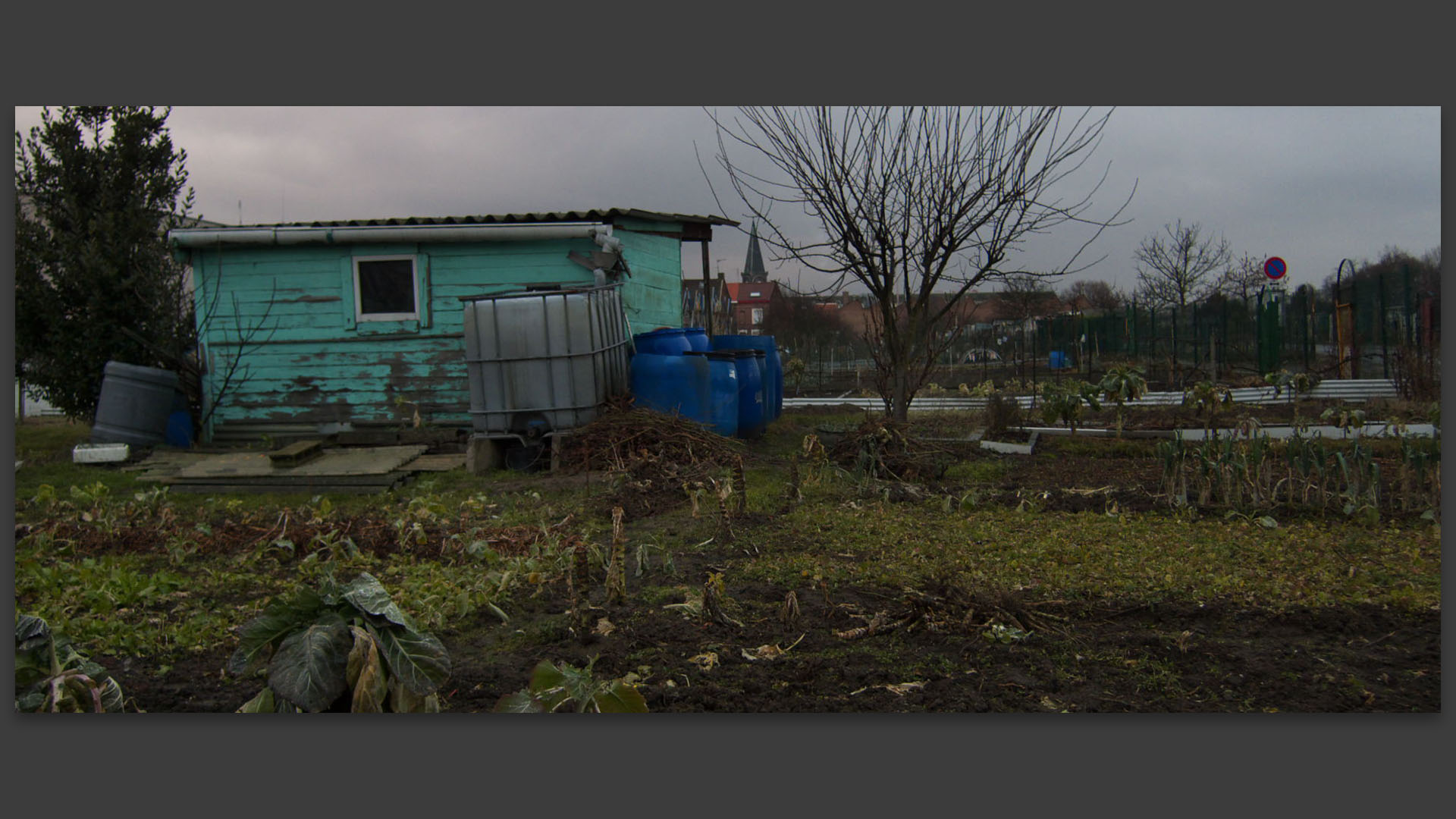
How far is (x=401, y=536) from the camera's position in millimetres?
4941

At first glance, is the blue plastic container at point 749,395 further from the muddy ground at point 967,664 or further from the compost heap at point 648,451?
the muddy ground at point 967,664

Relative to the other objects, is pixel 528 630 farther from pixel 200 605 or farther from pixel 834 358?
pixel 834 358

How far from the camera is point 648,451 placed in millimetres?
7574

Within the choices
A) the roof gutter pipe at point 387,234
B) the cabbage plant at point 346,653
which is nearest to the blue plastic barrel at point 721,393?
the roof gutter pipe at point 387,234

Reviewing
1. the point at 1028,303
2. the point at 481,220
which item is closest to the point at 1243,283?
the point at 1028,303

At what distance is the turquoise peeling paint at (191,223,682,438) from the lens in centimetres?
966

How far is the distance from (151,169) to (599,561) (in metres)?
8.10

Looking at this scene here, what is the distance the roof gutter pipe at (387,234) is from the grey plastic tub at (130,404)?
1.43 meters

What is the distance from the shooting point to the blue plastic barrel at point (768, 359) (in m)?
10.4

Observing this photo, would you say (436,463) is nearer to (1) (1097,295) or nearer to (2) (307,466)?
(2) (307,466)

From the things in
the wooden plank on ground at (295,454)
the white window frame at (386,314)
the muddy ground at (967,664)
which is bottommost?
the muddy ground at (967,664)

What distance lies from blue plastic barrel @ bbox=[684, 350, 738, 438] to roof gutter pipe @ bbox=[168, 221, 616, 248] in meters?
1.69

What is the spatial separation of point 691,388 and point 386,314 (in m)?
3.40

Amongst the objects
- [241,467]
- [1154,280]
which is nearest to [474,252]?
[241,467]
